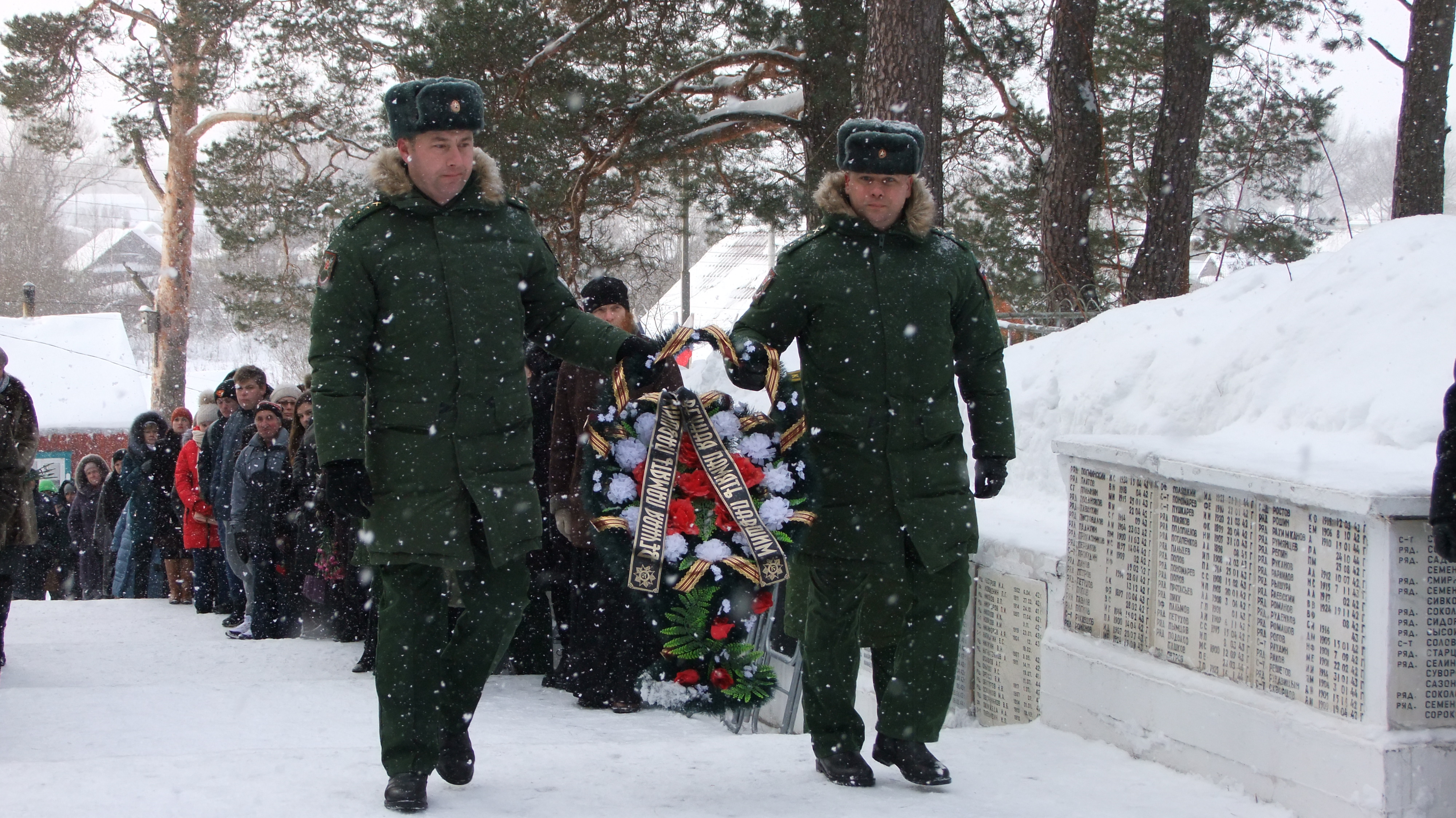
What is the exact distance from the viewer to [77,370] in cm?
2611

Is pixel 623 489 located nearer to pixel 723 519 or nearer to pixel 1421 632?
pixel 723 519

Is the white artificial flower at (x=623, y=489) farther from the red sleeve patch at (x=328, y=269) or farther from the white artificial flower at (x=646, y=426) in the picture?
the red sleeve patch at (x=328, y=269)

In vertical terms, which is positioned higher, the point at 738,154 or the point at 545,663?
the point at 738,154

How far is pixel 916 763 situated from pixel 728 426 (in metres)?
1.26

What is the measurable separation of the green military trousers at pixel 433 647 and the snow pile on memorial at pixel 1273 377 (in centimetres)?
199

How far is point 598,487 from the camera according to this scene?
14.6ft

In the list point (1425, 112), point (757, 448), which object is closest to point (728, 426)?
point (757, 448)

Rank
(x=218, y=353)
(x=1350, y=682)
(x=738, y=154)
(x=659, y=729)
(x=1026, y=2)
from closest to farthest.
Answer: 1. (x=1350, y=682)
2. (x=659, y=729)
3. (x=1026, y=2)
4. (x=738, y=154)
5. (x=218, y=353)

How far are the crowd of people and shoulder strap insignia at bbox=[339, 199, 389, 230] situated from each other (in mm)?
605

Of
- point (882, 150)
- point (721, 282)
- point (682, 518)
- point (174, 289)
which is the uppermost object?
point (721, 282)

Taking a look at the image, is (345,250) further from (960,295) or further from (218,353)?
(218,353)

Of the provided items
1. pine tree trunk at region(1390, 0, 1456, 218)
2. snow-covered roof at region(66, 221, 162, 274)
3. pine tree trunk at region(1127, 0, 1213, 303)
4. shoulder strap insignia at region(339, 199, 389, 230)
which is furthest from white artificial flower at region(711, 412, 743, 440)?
snow-covered roof at region(66, 221, 162, 274)

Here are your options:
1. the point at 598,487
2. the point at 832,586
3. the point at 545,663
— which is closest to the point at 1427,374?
the point at 832,586

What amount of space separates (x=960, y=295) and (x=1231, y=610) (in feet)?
3.85
